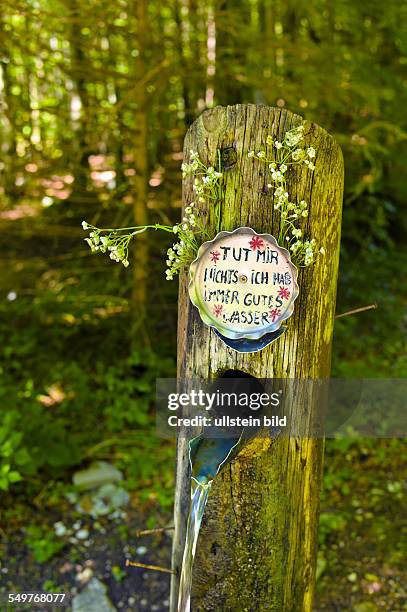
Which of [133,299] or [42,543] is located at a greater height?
[133,299]

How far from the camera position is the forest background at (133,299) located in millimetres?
2986

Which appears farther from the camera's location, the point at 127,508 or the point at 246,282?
the point at 127,508

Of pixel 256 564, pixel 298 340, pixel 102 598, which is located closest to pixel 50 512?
pixel 102 598

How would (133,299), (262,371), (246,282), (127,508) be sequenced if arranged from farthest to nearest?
(133,299) → (127,508) → (262,371) → (246,282)

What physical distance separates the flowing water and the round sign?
0.52m

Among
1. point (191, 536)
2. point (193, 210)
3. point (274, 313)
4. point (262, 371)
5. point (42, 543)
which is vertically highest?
point (193, 210)

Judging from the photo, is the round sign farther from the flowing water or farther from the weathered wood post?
the flowing water

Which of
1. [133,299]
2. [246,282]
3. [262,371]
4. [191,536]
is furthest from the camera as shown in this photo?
[133,299]

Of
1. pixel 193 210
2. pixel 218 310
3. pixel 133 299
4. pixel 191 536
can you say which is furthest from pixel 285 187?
pixel 133 299

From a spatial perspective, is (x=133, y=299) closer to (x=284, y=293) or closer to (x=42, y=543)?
(x=42, y=543)

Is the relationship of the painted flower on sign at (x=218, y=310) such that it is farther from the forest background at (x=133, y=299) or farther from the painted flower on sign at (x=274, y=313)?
the forest background at (x=133, y=299)

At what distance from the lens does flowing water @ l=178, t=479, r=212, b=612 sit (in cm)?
Result: 178

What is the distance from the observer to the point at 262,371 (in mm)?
1667

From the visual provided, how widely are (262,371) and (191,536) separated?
0.59m
